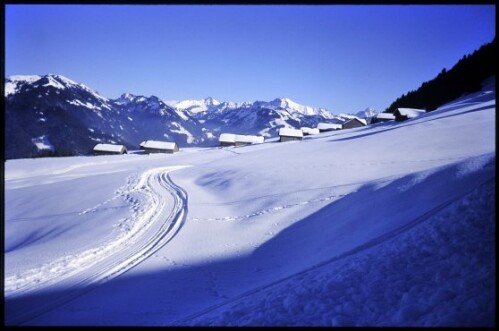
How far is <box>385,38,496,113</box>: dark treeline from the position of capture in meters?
71.5

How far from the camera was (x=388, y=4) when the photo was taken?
4.21 metres

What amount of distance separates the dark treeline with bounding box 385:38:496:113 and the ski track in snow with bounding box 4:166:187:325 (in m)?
76.8

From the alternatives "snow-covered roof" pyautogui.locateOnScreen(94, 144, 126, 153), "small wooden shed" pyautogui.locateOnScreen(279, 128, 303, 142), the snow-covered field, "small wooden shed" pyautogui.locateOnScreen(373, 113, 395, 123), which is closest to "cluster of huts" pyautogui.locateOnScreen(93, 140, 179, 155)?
"snow-covered roof" pyautogui.locateOnScreen(94, 144, 126, 153)

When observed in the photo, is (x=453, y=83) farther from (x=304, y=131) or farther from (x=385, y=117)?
(x=304, y=131)

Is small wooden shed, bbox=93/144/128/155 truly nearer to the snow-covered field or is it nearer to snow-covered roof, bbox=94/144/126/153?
snow-covered roof, bbox=94/144/126/153

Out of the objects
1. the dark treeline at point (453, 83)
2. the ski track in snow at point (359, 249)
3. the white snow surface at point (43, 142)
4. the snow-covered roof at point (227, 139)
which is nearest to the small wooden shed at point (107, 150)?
the snow-covered roof at point (227, 139)

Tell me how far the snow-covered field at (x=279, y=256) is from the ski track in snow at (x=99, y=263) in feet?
0.15

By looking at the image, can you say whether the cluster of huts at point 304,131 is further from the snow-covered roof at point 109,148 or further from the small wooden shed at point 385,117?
the snow-covered roof at point 109,148

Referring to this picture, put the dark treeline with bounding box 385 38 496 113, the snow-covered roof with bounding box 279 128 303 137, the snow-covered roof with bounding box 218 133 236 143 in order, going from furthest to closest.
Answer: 1. the snow-covered roof with bounding box 218 133 236 143
2. the snow-covered roof with bounding box 279 128 303 137
3. the dark treeline with bounding box 385 38 496 113

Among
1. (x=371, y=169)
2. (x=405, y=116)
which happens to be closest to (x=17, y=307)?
(x=371, y=169)

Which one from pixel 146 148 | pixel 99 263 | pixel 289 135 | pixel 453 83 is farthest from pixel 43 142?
pixel 99 263

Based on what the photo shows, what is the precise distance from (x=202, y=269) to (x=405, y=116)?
6570 centimetres

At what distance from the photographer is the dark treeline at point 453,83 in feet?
235
